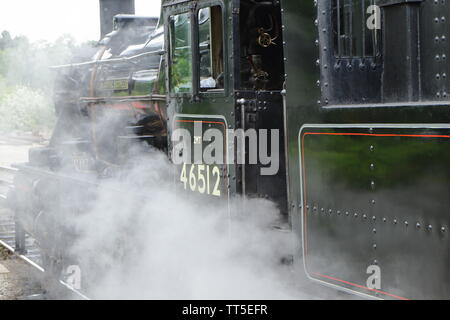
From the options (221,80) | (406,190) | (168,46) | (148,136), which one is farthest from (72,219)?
(406,190)

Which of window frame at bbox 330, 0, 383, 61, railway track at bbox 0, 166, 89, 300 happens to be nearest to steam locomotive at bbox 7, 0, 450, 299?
window frame at bbox 330, 0, 383, 61

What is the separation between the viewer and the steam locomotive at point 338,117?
107 inches

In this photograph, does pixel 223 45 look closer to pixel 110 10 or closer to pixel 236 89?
pixel 236 89

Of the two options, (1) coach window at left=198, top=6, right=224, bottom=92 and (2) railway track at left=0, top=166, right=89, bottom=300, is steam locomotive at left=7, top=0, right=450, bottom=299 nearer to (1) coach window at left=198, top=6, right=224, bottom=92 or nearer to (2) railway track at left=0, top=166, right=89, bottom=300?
(1) coach window at left=198, top=6, right=224, bottom=92

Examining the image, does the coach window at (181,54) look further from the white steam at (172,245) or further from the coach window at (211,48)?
the white steam at (172,245)

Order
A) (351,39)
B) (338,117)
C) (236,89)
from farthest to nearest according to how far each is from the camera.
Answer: (236,89)
(351,39)
(338,117)

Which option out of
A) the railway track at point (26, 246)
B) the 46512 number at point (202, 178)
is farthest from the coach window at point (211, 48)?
the railway track at point (26, 246)

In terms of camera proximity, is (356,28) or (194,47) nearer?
(356,28)

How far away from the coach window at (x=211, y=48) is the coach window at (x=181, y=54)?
10cm

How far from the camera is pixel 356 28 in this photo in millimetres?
3168

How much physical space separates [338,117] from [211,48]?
138cm

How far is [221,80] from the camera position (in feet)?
13.7

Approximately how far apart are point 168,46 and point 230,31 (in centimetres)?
85

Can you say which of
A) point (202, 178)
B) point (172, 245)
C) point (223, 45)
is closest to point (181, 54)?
point (223, 45)
